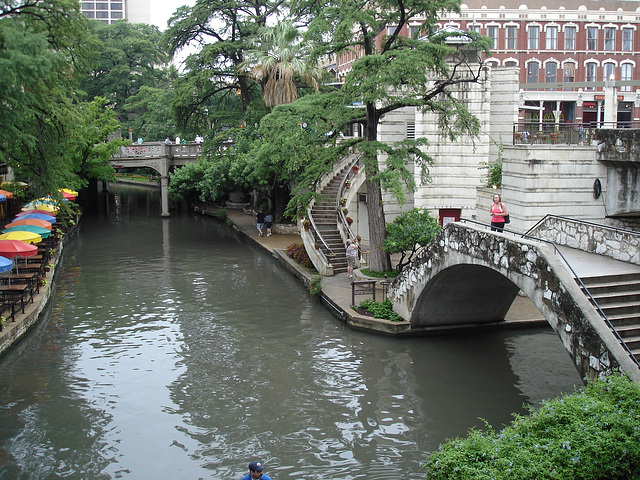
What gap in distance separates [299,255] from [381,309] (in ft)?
35.8

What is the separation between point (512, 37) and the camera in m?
55.9

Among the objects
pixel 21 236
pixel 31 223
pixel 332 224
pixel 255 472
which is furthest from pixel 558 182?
pixel 31 223

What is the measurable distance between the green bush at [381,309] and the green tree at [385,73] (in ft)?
12.3

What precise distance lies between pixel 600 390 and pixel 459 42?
1973cm

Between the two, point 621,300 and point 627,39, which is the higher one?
point 627,39

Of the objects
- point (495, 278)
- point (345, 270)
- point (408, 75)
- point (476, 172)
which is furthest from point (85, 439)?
point (476, 172)

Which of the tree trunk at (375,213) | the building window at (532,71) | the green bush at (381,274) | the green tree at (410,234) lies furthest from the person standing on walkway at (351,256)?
the building window at (532,71)

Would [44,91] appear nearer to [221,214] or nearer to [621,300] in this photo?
[621,300]

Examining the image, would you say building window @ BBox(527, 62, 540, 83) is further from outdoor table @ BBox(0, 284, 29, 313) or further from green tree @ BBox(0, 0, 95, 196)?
outdoor table @ BBox(0, 284, 29, 313)

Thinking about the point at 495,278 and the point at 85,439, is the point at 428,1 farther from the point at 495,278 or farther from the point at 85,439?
the point at 85,439

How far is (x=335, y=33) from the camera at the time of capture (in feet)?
81.1

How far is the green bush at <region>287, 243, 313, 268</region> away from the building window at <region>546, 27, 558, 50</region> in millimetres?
31873

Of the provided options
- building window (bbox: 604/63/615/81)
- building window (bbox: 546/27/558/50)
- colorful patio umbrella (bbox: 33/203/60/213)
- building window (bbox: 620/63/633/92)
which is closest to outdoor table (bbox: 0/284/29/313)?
colorful patio umbrella (bbox: 33/203/60/213)

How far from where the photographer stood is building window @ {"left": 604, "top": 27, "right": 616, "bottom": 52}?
5594 cm
